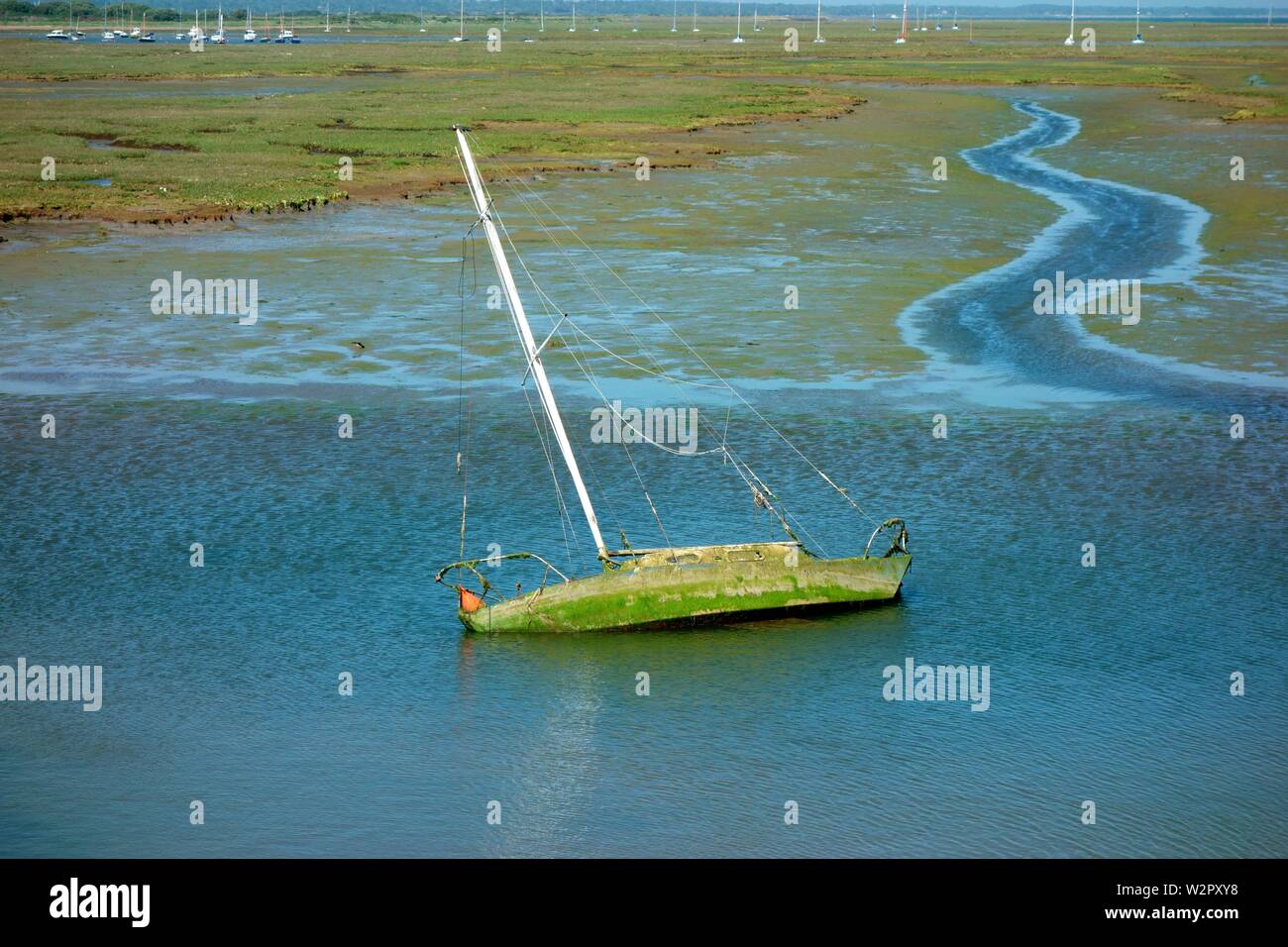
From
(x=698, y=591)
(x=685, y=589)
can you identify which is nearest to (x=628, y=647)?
(x=685, y=589)

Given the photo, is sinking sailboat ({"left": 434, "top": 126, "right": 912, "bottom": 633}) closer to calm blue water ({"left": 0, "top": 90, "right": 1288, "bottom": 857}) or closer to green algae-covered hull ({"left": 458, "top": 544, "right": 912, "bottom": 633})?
green algae-covered hull ({"left": 458, "top": 544, "right": 912, "bottom": 633})

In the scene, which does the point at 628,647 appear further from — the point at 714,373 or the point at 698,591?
the point at 714,373

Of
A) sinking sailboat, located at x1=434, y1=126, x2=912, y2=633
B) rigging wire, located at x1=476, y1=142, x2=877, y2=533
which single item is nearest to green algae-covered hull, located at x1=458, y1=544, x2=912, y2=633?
sinking sailboat, located at x1=434, y1=126, x2=912, y2=633

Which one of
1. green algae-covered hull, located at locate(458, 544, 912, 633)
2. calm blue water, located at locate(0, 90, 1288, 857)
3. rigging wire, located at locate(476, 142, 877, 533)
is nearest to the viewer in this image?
calm blue water, located at locate(0, 90, 1288, 857)

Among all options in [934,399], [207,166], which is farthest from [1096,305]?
[207,166]

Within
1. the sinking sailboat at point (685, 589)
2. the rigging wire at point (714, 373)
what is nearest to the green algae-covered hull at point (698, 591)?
the sinking sailboat at point (685, 589)

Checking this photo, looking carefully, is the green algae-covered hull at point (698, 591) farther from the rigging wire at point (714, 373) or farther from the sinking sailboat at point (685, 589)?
the rigging wire at point (714, 373)

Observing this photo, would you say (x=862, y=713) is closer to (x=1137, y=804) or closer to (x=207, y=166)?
(x=1137, y=804)
